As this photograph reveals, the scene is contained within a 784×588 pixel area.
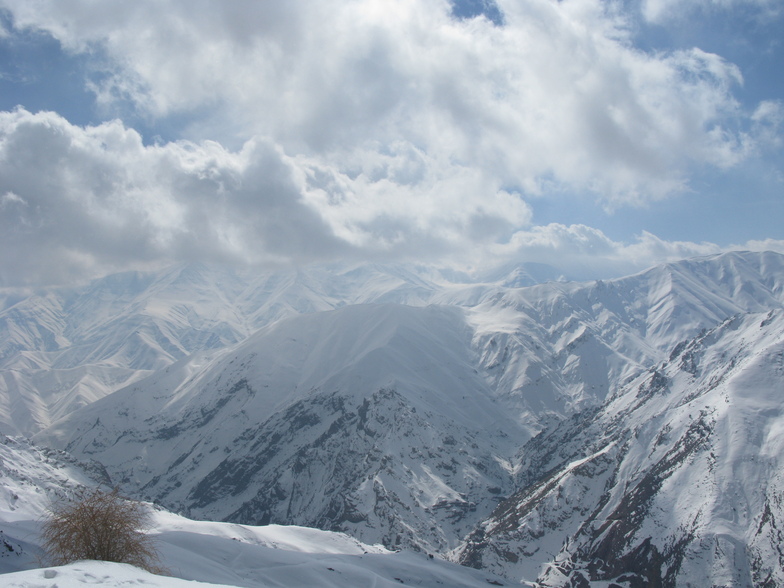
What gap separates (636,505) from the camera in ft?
652

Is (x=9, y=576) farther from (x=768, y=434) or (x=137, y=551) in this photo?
(x=768, y=434)

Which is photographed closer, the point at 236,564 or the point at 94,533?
the point at 94,533

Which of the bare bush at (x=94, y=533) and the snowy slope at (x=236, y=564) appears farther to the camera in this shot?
the bare bush at (x=94, y=533)

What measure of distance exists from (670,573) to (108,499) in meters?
181

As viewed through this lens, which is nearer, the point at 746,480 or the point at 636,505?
the point at 746,480

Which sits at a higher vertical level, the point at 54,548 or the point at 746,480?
the point at 746,480

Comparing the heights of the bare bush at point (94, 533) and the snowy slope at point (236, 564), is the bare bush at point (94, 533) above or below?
above

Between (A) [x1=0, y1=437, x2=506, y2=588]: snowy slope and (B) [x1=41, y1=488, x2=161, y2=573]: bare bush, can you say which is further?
(B) [x1=41, y1=488, x2=161, y2=573]: bare bush

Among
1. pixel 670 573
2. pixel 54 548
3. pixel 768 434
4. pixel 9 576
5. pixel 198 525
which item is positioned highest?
pixel 768 434

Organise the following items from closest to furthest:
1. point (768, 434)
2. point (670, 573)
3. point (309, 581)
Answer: point (309, 581), point (670, 573), point (768, 434)

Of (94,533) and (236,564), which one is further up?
(94,533)

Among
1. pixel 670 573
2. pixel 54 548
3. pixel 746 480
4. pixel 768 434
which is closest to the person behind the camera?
pixel 54 548

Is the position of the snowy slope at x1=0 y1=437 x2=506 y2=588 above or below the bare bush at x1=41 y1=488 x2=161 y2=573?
below

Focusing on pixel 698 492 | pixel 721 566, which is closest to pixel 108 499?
pixel 721 566
